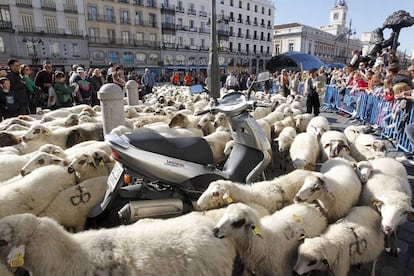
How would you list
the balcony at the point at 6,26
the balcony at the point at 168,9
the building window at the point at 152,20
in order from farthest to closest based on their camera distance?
the balcony at the point at 168,9
the building window at the point at 152,20
the balcony at the point at 6,26

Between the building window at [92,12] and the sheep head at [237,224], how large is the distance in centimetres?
4373

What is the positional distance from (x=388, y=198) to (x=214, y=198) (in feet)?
6.66

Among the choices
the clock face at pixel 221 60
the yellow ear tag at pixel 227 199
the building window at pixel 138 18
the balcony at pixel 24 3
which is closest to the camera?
the yellow ear tag at pixel 227 199

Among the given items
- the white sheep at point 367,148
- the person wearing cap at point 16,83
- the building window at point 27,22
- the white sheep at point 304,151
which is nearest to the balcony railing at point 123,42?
the building window at point 27,22

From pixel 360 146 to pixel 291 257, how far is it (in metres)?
3.69

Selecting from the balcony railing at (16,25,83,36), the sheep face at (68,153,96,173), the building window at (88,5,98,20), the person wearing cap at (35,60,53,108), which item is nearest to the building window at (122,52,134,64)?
the building window at (88,5,98,20)

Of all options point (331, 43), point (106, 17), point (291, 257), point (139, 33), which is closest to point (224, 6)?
point (139, 33)

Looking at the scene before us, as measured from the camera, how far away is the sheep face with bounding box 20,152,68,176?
3.60 m

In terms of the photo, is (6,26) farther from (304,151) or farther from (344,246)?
(344,246)

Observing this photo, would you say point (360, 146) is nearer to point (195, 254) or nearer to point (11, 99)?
point (195, 254)

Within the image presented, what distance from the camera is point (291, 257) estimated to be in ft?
8.77

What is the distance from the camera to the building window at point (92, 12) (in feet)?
127

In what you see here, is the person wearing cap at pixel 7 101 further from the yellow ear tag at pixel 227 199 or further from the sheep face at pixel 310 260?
the sheep face at pixel 310 260

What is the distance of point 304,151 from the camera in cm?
487
